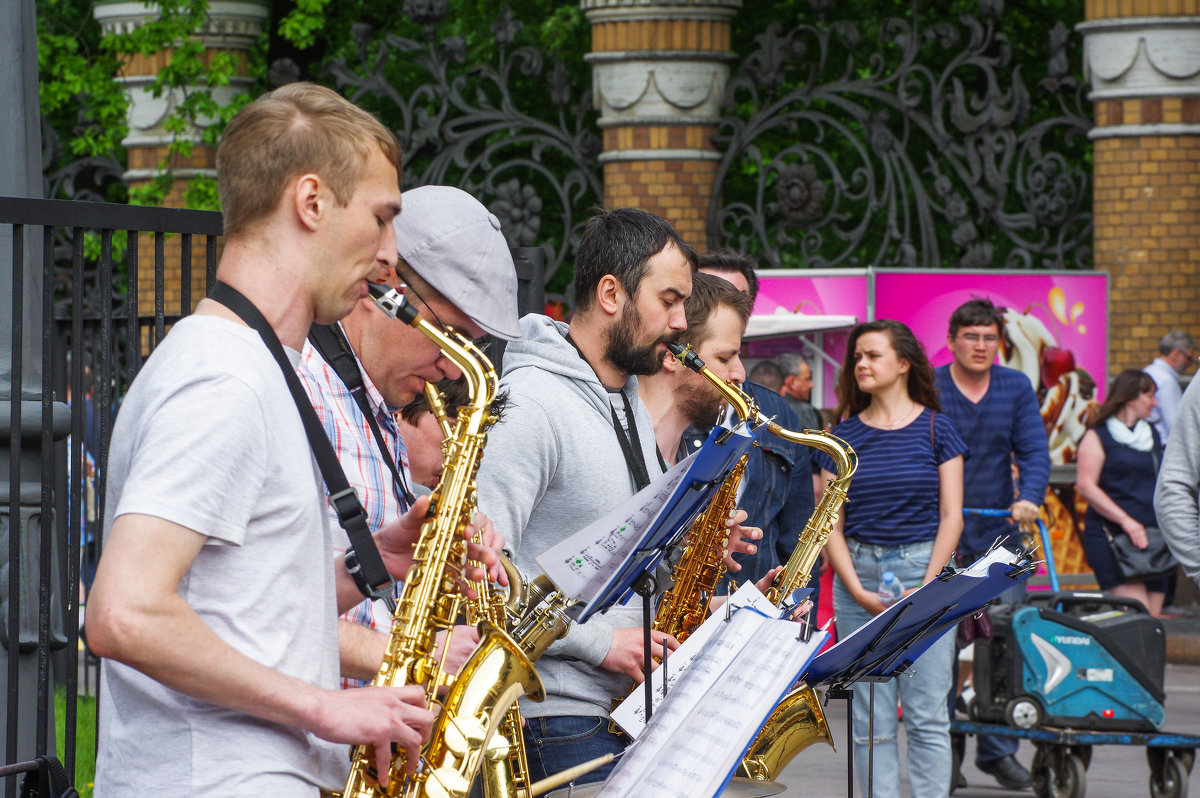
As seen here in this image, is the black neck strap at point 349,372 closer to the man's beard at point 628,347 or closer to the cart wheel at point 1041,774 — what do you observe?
the man's beard at point 628,347

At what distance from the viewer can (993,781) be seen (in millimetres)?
7379

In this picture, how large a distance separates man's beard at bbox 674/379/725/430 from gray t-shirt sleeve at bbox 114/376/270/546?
8.50ft

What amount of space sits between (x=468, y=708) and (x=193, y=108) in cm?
1075

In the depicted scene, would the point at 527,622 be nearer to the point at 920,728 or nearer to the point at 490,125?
the point at 920,728

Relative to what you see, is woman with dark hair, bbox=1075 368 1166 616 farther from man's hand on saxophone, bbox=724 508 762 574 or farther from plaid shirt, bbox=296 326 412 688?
plaid shirt, bbox=296 326 412 688

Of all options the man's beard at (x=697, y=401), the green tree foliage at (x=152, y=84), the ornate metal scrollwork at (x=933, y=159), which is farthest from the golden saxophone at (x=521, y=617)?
the green tree foliage at (x=152, y=84)

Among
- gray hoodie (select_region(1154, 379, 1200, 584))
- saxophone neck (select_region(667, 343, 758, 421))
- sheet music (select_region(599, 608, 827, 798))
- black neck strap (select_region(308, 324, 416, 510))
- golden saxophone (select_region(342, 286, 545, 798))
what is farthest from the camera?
gray hoodie (select_region(1154, 379, 1200, 584))

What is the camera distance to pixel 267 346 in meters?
Result: 1.99

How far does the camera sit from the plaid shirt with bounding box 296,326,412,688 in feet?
8.38

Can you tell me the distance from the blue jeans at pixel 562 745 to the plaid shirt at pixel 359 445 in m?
0.69

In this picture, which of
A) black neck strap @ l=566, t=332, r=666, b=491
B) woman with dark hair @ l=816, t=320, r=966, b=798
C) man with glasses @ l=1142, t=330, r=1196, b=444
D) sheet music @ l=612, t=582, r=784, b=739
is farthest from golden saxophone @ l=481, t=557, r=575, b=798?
man with glasses @ l=1142, t=330, r=1196, b=444

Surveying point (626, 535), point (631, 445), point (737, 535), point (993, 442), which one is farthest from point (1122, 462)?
point (626, 535)

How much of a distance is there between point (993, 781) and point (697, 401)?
3.79 meters

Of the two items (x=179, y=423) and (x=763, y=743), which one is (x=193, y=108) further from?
(x=179, y=423)
